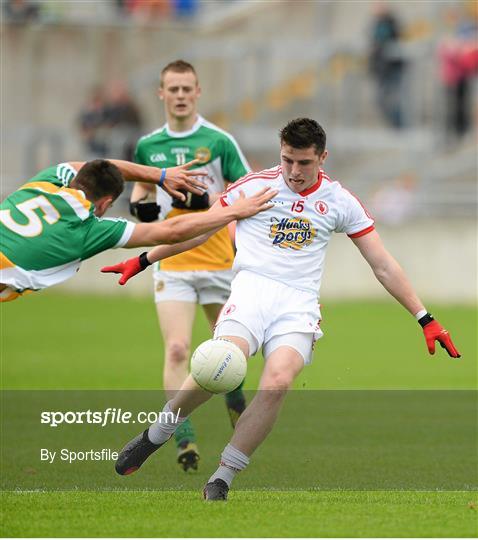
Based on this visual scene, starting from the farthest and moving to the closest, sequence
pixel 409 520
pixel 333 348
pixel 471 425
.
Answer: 1. pixel 333 348
2. pixel 471 425
3. pixel 409 520

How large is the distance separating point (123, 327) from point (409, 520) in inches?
505

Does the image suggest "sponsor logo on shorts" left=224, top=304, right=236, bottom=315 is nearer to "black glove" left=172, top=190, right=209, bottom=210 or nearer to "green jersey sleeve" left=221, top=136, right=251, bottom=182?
"black glove" left=172, top=190, right=209, bottom=210

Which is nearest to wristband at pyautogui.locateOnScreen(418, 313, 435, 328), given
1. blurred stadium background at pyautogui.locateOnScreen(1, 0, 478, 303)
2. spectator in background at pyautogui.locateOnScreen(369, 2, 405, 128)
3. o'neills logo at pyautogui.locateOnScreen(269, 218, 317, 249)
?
o'neills logo at pyautogui.locateOnScreen(269, 218, 317, 249)

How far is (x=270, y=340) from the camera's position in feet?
27.9

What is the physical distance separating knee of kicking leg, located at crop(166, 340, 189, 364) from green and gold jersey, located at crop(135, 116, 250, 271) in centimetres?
65

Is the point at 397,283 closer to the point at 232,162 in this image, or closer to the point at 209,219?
the point at 209,219

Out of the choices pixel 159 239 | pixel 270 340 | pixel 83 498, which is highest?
pixel 159 239

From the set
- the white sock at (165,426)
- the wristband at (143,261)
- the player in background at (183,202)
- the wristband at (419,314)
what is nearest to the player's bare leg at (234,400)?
the player in background at (183,202)

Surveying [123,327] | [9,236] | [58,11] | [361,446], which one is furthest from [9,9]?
[9,236]

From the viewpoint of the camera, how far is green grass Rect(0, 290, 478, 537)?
7.50m

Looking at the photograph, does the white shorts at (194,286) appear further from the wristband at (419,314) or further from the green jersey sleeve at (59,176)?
the wristband at (419,314)

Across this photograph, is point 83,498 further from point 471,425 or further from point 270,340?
point 471,425

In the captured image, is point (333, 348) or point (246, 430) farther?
point (333, 348)

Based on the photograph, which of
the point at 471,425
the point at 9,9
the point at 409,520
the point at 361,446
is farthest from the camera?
the point at 9,9
